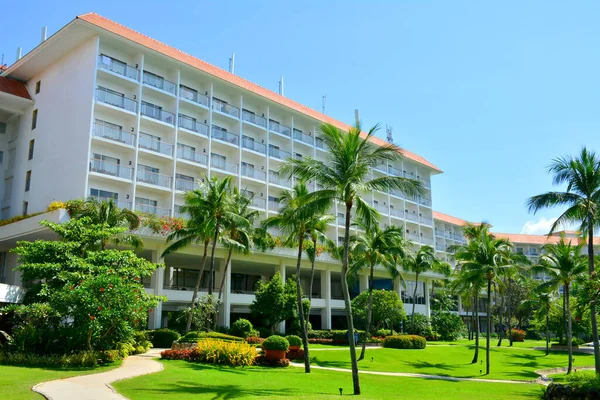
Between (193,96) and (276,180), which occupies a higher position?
(193,96)

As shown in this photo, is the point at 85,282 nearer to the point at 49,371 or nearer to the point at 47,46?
the point at 49,371

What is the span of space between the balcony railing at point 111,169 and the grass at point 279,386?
54.6 ft

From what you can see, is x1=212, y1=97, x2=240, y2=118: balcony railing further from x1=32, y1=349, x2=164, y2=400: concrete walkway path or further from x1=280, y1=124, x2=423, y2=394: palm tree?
x1=32, y1=349, x2=164, y2=400: concrete walkway path

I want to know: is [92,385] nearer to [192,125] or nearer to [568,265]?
[192,125]

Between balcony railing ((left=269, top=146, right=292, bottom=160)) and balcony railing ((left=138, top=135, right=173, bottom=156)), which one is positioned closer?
balcony railing ((left=138, top=135, right=173, bottom=156))

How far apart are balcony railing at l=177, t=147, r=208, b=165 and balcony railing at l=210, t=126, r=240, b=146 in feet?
7.39

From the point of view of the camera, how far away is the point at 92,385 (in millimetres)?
16625

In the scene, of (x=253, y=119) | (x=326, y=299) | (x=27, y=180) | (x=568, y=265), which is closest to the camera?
(x=568, y=265)

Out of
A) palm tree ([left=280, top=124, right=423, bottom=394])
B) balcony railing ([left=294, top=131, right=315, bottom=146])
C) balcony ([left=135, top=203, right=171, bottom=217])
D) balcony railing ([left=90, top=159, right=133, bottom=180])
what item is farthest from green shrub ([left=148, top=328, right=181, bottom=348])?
balcony railing ([left=294, top=131, right=315, bottom=146])

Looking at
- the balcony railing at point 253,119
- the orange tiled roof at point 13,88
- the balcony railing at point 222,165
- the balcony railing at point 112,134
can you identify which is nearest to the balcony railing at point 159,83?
the balcony railing at point 112,134

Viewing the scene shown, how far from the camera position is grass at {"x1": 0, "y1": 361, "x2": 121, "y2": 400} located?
1438cm

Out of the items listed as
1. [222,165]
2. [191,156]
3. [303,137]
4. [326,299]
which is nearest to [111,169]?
[191,156]

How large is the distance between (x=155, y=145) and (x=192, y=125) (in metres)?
4.11

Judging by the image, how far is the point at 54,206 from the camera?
3234cm
